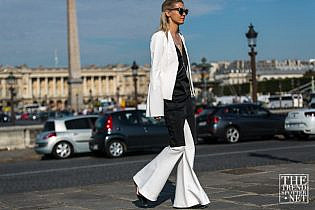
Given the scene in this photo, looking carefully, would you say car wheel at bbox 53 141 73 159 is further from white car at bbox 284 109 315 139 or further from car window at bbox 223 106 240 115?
white car at bbox 284 109 315 139

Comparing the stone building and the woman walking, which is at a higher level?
the stone building

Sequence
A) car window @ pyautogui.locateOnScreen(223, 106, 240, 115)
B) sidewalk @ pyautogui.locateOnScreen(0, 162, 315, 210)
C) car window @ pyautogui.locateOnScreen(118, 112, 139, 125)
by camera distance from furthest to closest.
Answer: car window @ pyautogui.locateOnScreen(223, 106, 240, 115) → car window @ pyautogui.locateOnScreen(118, 112, 139, 125) → sidewalk @ pyautogui.locateOnScreen(0, 162, 315, 210)

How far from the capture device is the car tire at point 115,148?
2009 centimetres

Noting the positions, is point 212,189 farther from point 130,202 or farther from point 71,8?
point 71,8

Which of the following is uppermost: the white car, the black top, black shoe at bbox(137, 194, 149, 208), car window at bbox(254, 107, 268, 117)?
the black top

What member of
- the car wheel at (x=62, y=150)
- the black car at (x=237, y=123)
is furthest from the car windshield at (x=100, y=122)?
the black car at (x=237, y=123)

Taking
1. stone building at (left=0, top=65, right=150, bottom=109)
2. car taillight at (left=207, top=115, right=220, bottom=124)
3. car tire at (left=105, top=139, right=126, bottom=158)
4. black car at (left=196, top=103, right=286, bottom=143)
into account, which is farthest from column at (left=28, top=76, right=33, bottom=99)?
car tire at (left=105, top=139, right=126, bottom=158)

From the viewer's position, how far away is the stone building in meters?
171

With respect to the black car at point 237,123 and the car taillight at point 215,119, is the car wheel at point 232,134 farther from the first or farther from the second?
the car taillight at point 215,119

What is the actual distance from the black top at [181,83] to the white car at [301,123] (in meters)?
17.2

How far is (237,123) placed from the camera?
82.5 feet

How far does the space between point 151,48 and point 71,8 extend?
127 feet

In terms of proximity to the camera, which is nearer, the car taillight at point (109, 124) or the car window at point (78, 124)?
the car taillight at point (109, 124)

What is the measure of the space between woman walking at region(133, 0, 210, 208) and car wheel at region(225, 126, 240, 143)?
17.8 metres
